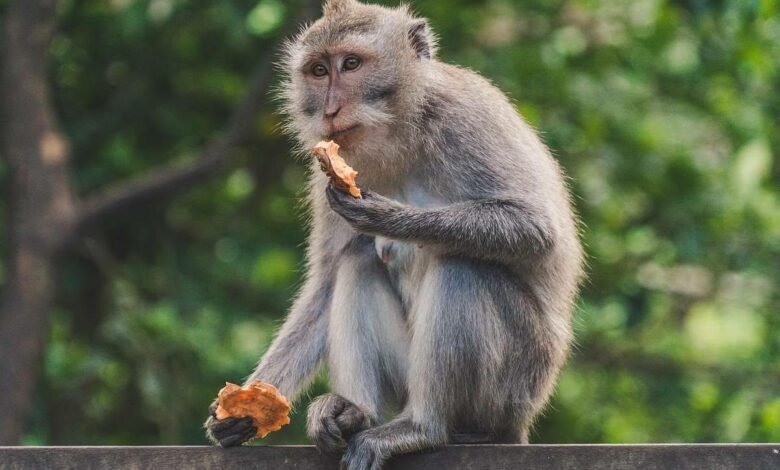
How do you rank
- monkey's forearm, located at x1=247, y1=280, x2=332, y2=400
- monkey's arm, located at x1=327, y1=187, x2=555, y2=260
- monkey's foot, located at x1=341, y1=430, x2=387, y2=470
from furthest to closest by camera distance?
monkey's forearm, located at x1=247, y1=280, x2=332, y2=400, monkey's arm, located at x1=327, y1=187, x2=555, y2=260, monkey's foot, located at x1=341, y1=430, x2=387, y2=470

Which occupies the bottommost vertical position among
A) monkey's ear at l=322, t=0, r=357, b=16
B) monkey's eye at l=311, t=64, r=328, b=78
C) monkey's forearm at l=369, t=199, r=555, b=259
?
monkey's forearm at l=369, t=199, r=555, b=259

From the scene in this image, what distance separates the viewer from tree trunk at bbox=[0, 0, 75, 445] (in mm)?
9836

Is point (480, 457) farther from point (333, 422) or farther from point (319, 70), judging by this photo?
point (319, 70)

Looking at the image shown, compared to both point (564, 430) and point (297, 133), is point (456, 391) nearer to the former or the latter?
point (297, 133)

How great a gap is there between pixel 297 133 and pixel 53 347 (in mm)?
5248

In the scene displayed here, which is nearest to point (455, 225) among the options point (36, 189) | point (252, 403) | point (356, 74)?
point (356, 74)

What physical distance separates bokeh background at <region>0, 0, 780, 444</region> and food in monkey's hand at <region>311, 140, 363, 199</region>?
449 cm

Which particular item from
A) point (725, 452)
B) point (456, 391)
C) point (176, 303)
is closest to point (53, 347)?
point (176, 303)

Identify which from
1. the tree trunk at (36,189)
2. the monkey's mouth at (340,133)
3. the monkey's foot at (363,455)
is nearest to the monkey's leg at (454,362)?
the monkey's foot at (363,455)

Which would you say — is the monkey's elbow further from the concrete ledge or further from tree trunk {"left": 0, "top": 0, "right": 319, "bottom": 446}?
tree trunk {"left": 0, "top": 0, "right": 319, "bottom": 446}

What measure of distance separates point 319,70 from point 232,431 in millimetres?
1785

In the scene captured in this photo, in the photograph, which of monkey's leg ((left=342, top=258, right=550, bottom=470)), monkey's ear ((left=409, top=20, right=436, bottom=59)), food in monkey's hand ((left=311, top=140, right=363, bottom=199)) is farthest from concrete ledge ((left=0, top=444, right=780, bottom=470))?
monkey's ear ((left=409, top=20, right=436, bottom=59))

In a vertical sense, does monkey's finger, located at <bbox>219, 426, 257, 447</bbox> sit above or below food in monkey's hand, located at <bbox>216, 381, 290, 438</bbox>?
below

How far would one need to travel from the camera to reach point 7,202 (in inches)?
437
